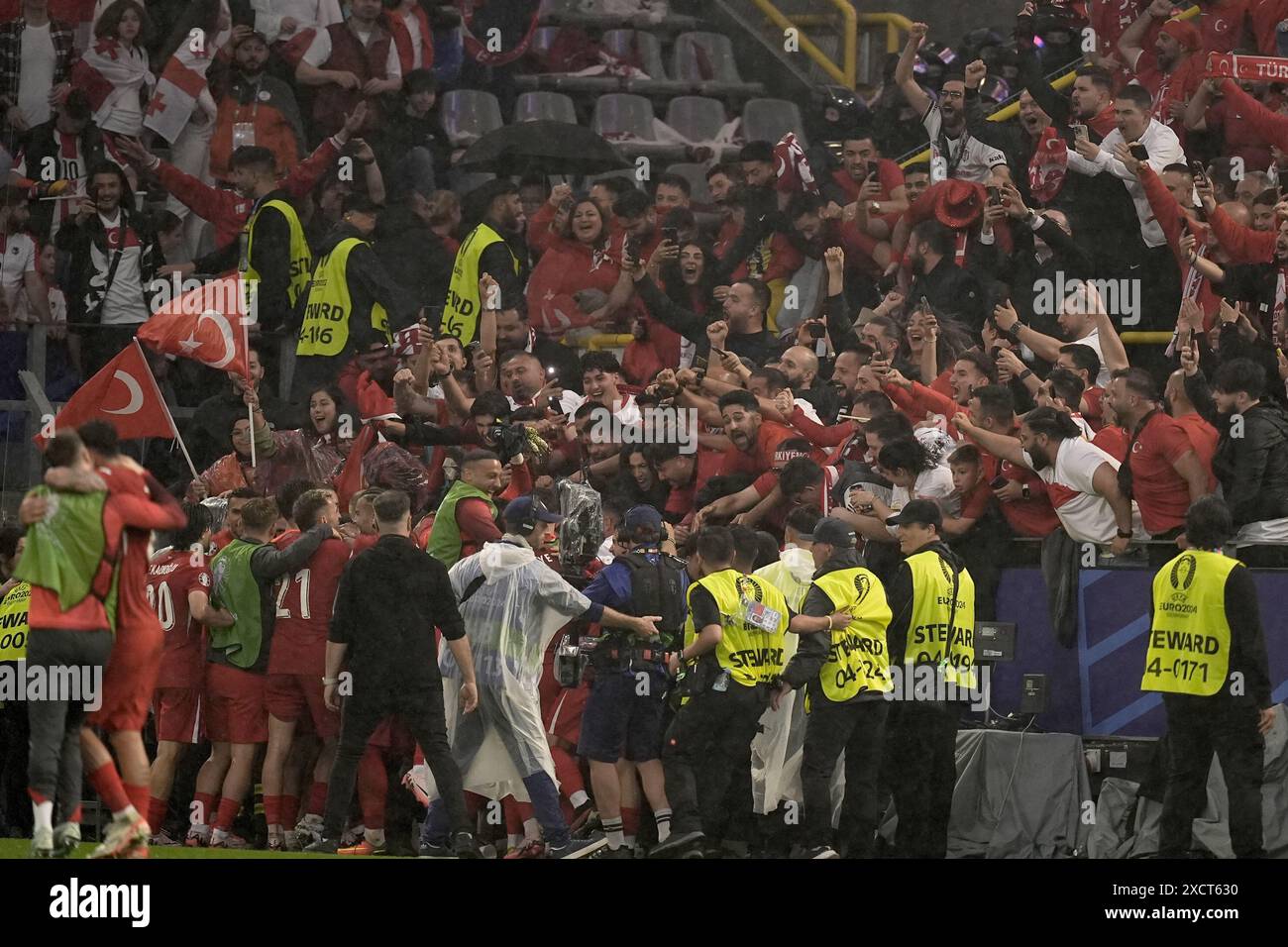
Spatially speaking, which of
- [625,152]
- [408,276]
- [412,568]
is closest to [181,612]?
[412,568]

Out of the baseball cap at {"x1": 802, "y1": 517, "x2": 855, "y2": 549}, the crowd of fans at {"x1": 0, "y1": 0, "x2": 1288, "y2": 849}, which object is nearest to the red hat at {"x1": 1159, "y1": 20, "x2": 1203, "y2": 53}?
the crowd of fans at {"x1": 0, "y1": 0, "x2": 1288, "y2": 849}

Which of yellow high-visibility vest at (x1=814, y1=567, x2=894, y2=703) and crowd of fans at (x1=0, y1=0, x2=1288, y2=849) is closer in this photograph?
yellow high-visibility vest at (x1=814, y1=567, x2=894, y2=703)

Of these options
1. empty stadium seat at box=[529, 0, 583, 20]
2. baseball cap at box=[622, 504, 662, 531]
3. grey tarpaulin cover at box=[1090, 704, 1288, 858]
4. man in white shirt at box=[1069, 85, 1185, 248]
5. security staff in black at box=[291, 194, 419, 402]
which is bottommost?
grey tarpaulin cover at box=[1090, 704, 1288, 858]

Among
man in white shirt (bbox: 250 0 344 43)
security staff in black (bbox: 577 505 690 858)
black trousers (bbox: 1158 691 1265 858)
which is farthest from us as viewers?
man in white shirt (bbox: 250 0 344 43)

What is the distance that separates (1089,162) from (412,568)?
506 cm

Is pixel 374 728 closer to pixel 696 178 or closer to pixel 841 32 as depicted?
pixel 696 178

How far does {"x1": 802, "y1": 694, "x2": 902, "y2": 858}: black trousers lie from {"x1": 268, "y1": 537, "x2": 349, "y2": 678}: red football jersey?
8.77 ft

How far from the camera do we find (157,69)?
14.6 meters

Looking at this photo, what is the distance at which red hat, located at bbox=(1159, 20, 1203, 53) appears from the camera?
1327cm

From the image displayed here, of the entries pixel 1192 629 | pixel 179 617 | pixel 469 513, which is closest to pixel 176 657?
pixel 179 617

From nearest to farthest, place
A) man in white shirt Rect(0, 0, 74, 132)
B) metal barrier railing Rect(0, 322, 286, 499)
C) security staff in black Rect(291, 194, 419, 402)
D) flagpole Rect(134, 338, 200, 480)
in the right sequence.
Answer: flagpole Rect(134, 338, 200, 480) < metal barrier railing Rect(0, 322, 286, 499) < security staff in black Rect(291, 194, 419, 402) < man in white shirt Rect(0, 0, 74, 132)

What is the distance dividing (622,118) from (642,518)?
5.51 meters

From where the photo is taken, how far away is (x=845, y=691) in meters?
10.2

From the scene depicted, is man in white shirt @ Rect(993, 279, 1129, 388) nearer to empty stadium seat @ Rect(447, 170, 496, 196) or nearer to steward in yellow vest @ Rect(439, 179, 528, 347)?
steward in yellow vest @ Rect(439, 179, 528, 347)
